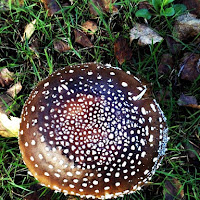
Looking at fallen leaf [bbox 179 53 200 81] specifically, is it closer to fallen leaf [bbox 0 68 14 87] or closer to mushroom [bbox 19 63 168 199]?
mushroom [bbox 19 63 168 199]

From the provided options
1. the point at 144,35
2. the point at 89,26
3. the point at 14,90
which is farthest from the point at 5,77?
the point at 144,35

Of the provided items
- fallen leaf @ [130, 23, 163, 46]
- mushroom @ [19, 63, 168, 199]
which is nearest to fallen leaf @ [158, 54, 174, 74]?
fallen leaf @ [130, 23, 163, 46]

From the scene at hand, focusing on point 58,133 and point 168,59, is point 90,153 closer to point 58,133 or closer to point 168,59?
point 58,133

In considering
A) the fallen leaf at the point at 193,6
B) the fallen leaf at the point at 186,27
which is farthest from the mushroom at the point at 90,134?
the fallen leaf at the point at 193,6

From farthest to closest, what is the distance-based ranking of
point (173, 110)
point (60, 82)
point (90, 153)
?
1. point (173, 110)
2. point (60, 82)
3. point (90, 153)

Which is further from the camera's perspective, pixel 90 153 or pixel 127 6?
pixel 127 6

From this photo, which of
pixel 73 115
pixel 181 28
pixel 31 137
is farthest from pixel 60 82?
pixel 181 28
